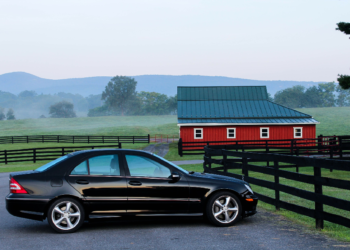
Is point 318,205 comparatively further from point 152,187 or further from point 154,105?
point 154,105

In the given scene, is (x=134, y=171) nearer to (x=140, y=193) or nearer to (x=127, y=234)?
(x=140, y=193)

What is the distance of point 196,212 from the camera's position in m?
6.96

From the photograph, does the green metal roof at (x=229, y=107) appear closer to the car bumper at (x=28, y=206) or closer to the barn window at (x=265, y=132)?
the barn window at (x=265, y=132)

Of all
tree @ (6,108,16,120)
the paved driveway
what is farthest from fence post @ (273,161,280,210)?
tree @ (6,108,16,120)

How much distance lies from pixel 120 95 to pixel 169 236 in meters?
159

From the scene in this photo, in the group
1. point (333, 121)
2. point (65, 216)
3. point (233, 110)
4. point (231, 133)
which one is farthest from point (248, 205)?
point (333, 121)

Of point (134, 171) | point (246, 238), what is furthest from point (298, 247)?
point (134, 171)

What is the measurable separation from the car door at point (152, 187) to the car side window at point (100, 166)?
0.65 feet

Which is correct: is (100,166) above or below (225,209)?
above

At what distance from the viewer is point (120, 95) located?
163 m

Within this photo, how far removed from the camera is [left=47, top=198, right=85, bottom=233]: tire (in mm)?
6562

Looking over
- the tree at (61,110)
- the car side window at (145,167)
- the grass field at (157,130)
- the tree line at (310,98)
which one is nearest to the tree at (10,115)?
the tree at (61,110)

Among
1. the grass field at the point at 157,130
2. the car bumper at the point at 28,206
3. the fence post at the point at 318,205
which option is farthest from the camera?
the grass field at the point at 157,130

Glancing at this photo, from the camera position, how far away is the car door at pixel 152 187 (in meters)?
6.79
